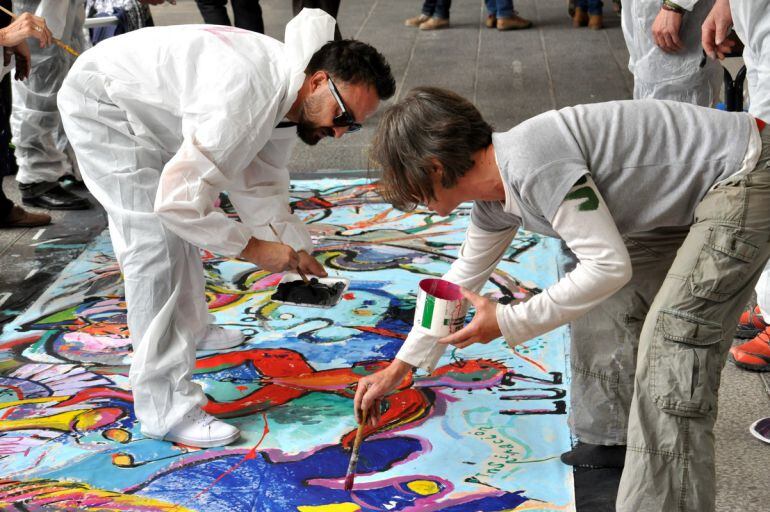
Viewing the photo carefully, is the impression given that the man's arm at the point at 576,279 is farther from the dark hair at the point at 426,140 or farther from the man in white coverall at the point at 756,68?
the man in white coverall at the point at 756,68

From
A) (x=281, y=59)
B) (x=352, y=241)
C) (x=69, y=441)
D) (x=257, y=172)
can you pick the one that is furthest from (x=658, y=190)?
(x=352, y=241)

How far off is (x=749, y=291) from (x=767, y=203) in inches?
7.7

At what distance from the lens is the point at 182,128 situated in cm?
254

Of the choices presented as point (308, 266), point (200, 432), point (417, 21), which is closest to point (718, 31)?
point (308, 266)

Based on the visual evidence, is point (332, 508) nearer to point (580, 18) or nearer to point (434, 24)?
point (434, 24)

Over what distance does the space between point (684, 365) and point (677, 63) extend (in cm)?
210

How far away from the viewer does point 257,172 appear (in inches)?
117

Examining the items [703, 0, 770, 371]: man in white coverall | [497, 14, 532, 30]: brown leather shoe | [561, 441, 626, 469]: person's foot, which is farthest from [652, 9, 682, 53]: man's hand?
[497, 14, 532, 30]: brown leather shoe

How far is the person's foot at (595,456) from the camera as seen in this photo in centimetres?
257

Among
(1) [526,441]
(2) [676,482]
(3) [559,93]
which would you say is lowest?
(3) [559,93]

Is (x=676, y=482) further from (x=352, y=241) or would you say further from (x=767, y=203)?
(x=352, y=241)

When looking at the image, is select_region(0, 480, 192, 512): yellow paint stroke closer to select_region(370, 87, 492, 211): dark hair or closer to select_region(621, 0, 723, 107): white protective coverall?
select_region(370, 87, 492, 211): dark hair

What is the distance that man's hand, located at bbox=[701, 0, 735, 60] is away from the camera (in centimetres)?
325

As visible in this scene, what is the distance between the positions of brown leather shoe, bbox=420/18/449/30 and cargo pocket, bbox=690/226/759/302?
6440mm
